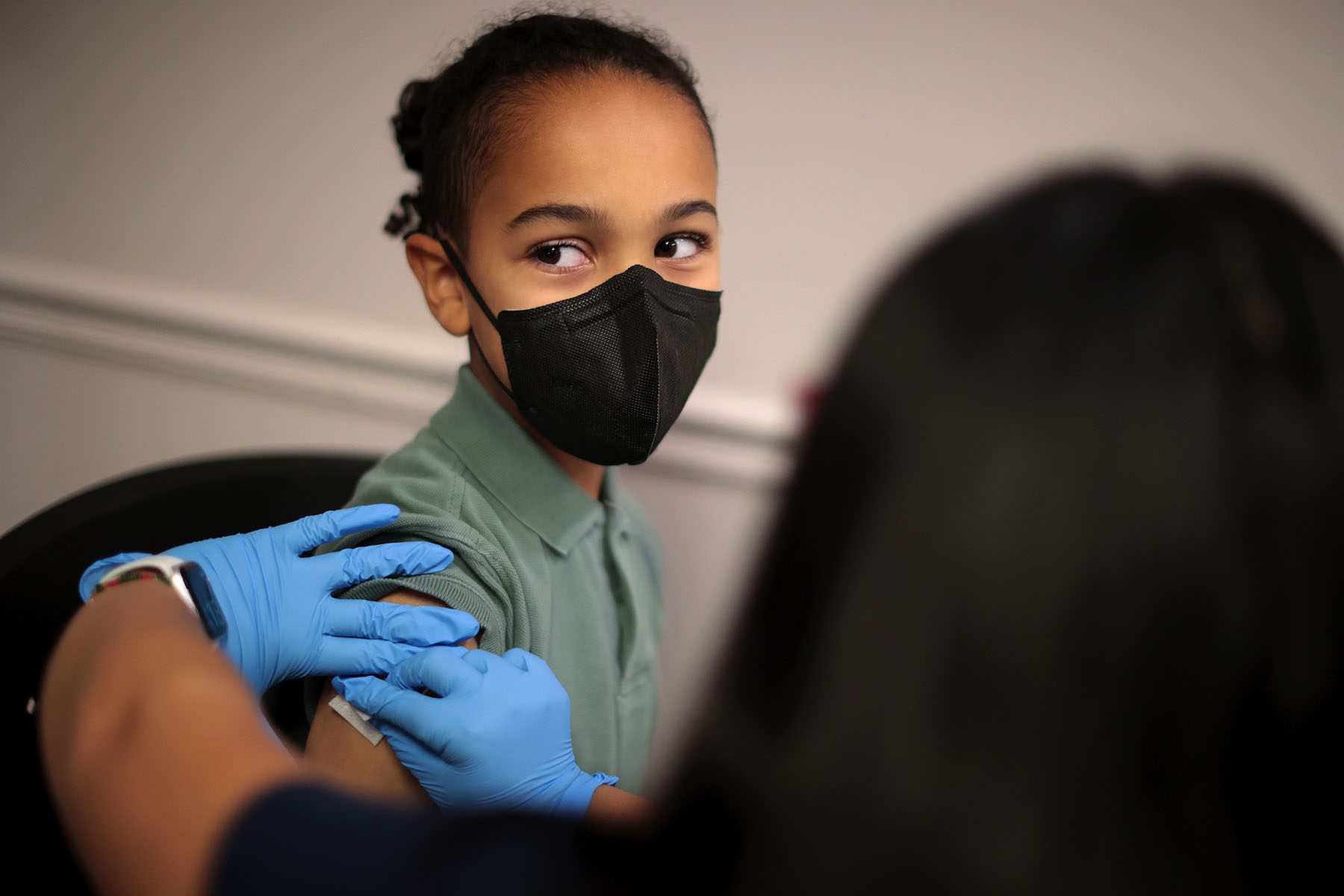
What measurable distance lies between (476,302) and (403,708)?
0.41 meters

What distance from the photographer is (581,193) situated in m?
0.84

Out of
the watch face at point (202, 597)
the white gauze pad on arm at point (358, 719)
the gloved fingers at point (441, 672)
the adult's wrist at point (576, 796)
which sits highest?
the watch face at point (202, 597)

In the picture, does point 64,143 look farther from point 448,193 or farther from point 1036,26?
point 1036,26

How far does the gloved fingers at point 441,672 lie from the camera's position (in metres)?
0.78

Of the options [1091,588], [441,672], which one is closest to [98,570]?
[441,672]

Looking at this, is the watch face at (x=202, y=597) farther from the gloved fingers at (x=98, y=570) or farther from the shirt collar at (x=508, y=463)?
the shirt collar at (x=508, y=463)

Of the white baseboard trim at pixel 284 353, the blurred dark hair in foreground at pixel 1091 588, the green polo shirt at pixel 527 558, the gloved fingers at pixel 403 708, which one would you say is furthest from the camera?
the white baseboard trim at pixel 284 353

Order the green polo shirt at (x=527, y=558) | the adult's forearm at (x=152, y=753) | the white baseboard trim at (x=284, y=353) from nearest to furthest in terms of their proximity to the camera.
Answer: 1. the adult's forearm at (x=152, y=753)
2. the green polo shirt at (x=527, y=558)
3. the white baseboard trim at (x=284, y=353)

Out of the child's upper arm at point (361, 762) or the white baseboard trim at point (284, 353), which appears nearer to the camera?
the child's upper arm at point (361, 762)

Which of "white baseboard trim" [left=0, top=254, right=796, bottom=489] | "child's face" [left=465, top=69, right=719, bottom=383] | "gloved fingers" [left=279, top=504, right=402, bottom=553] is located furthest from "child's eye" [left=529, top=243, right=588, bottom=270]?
"white baseboard trim" [left=0, top=254, right=796, bottom=489]

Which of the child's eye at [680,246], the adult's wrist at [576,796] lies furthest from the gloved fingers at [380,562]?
the child's eye at [680,246]

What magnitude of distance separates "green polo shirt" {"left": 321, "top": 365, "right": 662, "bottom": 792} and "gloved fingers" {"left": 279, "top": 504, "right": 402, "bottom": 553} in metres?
0.02

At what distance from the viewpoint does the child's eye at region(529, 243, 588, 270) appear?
0.88 metres

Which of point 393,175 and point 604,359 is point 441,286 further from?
point 393,175
